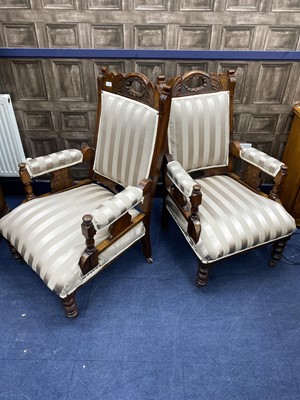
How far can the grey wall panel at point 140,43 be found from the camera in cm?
158

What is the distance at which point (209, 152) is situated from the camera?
1.73 meters

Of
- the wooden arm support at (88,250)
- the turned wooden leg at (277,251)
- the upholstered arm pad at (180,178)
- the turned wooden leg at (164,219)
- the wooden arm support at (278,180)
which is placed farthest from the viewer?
the turned wooden leg at (164,219)

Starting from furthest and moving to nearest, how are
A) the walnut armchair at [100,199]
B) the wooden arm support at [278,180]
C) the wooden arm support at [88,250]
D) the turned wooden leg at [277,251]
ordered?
the turned wooden leg at [277,251] → the wooden arm support at [278,180] → the walnut armchair at [100,199] → the wooden arm support at [88,250]

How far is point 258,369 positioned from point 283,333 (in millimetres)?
235

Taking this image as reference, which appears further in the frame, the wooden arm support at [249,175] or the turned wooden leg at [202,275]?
the wooden arm support at [249,175]

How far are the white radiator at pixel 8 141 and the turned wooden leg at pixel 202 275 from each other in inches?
52.5

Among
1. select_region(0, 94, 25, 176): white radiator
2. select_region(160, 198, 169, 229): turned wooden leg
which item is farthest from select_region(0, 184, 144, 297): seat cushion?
select_region(0, 94, 25, 176): white radiator

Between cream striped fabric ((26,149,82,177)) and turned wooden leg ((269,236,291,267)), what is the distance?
120 centimetres

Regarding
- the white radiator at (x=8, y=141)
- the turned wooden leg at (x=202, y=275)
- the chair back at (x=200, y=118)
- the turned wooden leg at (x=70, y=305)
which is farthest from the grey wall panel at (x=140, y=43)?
the turned wooden leg at (x=70, y=305)

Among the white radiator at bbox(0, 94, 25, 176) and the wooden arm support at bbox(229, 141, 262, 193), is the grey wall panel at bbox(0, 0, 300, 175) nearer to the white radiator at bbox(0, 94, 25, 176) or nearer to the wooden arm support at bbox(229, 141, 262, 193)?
the white radiator at bbox(0, 94, 25, 176)

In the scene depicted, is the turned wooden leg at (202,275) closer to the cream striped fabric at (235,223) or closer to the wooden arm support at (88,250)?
the cream striped fabric at (235,223)

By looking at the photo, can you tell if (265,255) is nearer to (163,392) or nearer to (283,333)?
(283,333)

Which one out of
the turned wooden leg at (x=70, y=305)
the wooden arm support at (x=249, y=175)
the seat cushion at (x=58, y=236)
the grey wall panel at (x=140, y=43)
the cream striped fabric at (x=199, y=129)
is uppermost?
the grey wall panel at (x=140, y=43)

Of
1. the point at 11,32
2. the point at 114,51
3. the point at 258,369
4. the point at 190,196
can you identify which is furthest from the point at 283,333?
the point at 11,32
